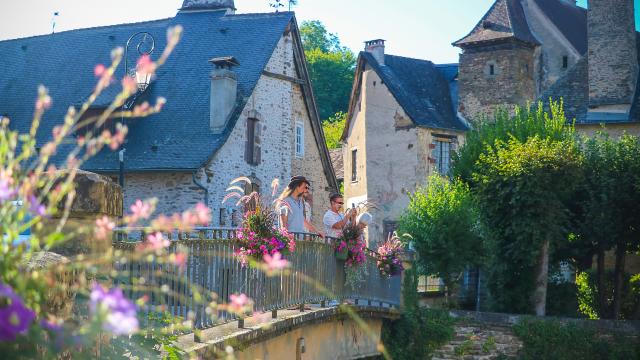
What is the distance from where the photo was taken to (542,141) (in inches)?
1095

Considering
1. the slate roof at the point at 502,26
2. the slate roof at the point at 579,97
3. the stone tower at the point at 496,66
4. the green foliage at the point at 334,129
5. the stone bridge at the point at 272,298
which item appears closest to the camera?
the stone bridge at the point at 272,298

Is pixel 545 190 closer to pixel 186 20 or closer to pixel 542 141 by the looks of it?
pixel 542 141

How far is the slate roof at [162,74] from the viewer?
28969 millimetres

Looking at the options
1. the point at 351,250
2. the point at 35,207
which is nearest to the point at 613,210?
the point at 351,250

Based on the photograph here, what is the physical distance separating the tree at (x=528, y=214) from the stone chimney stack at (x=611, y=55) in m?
6.46


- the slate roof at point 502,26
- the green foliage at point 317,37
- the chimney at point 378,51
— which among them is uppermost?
the green foliage at point 317,37

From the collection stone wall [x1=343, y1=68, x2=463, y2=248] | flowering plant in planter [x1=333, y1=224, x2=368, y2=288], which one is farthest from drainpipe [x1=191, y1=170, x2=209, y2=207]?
stone wall [x1=343, y1=68, x2=463, y2=248]

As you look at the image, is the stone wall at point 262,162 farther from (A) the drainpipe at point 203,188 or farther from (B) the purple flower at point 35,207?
(B) the purple flower at point 35,207

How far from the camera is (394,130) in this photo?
4153 cm

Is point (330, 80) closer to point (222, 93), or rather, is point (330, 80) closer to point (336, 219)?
point (222, 93)

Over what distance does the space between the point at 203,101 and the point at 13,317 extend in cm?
2715

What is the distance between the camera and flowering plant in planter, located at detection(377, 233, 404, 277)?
62.2ft

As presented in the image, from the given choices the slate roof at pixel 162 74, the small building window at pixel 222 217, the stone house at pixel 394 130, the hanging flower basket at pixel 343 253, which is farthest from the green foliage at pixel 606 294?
the hanging flower basket at pixel 343 253

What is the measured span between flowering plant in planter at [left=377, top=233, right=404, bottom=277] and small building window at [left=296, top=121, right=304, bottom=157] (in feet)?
47.0
